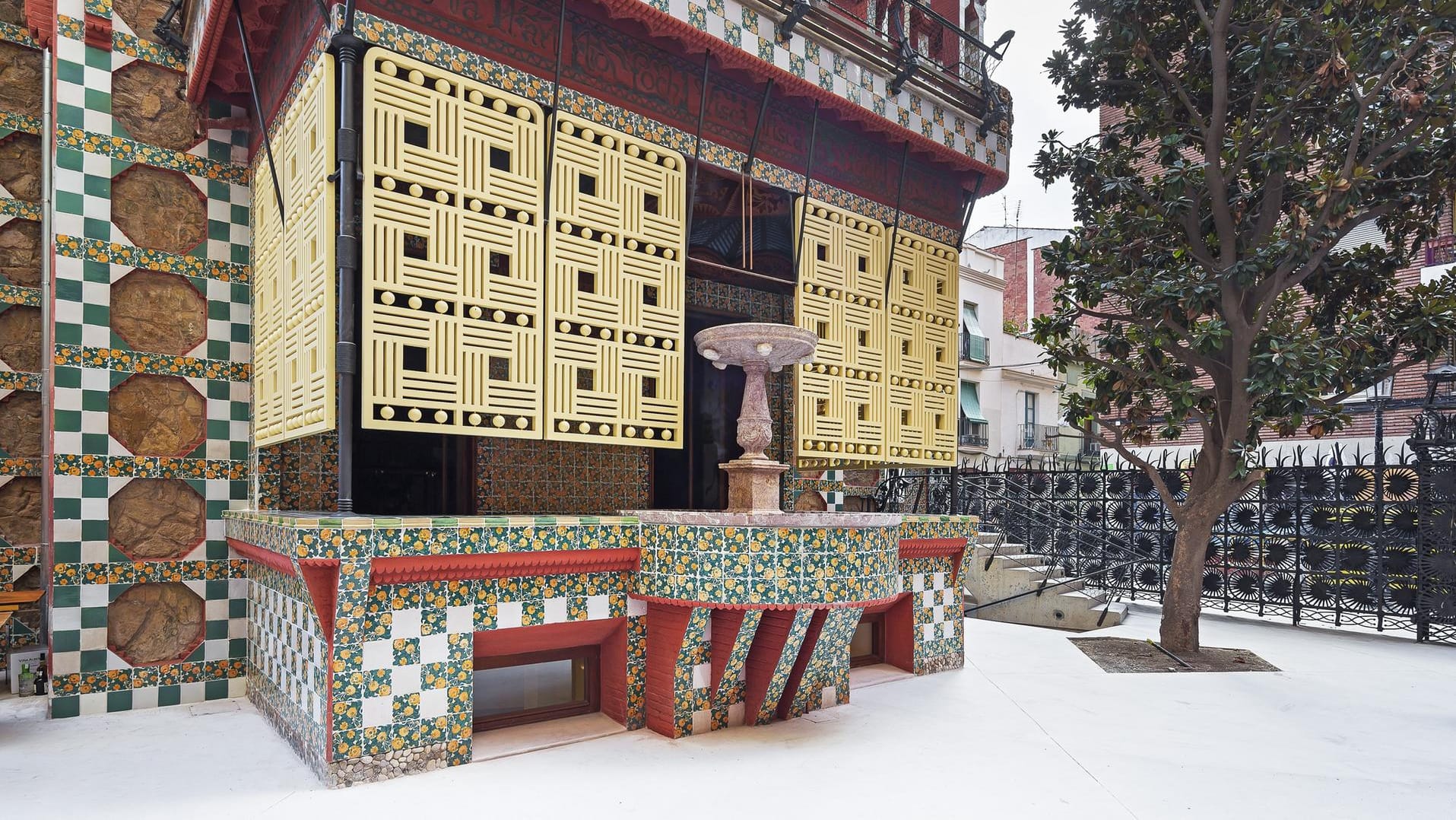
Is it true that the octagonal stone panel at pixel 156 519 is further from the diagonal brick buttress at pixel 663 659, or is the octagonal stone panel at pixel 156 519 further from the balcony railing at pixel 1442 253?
the balcony railing at pixel 1442 253

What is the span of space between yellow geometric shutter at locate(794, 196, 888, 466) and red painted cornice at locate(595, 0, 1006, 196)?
2.91 ft

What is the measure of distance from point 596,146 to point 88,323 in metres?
4.50

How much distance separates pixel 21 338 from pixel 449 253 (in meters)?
5.04

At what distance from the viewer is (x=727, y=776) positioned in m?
5.20

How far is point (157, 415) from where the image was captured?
23.1 feet

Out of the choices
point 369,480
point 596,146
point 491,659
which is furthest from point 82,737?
point 596,146

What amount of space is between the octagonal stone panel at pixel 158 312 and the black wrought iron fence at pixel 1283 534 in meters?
8.11

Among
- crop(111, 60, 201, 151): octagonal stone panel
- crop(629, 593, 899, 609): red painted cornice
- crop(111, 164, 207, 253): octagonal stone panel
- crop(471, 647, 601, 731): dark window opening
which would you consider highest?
crop(111, 60, 201, 151): octagonal stone panel

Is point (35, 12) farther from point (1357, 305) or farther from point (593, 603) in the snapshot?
point (1357, 305)

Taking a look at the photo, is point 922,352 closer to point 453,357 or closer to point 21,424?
point 453,357

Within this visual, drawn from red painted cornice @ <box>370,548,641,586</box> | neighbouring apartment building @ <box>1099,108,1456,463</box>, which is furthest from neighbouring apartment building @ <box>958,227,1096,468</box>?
red painted cornice @ <box>370,548,641,586</box>

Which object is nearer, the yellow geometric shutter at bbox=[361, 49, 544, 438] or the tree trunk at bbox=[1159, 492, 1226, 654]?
the yellow geometric shutter at bbox=[361, 49, 544, 438]

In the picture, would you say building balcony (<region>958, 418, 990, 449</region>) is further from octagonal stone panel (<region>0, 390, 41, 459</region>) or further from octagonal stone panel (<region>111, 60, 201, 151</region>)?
octagonal stone panel (<region>0, 390, 41, 459</region>)

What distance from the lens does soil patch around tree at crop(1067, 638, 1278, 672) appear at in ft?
28.6
